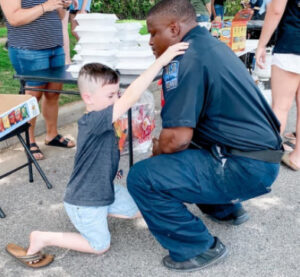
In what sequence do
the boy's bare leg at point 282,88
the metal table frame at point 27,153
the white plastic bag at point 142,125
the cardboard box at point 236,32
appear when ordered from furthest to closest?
the cardboard box at point 236,32
the white plastic bag at point 142,125
the boy's bare leg at point 282,88
the metal table frame at point 27,153

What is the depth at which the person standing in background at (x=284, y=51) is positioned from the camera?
2.94 meters

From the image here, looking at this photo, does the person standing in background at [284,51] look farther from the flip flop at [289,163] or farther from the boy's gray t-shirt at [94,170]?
the boy's gray t-shirt at [94,170]

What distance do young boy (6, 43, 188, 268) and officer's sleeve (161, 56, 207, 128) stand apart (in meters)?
0.16

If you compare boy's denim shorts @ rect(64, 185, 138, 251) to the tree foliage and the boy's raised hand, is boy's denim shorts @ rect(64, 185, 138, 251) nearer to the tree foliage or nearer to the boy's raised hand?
the boy's raised hand

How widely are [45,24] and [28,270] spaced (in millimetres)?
2020

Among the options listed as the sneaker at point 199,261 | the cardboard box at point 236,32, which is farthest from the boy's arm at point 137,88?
the cardboard box at point 236,32

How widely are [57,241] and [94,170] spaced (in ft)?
1.52

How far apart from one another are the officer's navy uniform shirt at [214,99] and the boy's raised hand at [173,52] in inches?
0.9

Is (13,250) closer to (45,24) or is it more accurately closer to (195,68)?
(195,68)

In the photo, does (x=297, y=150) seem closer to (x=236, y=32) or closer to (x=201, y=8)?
(x=236, y=32)

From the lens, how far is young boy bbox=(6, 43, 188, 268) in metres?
1.93

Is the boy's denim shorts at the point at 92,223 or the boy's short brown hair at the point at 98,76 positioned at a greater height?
the boy's short brown hair at the point at 98,76

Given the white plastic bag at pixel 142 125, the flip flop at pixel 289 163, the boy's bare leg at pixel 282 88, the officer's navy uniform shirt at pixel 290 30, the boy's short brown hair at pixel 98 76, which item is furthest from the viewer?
the white plastic bag at pixel 142 125

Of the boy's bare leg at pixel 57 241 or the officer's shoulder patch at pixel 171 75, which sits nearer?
the officer's shoulder patch at pixel 171 75
